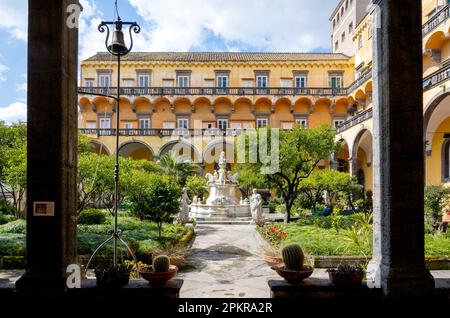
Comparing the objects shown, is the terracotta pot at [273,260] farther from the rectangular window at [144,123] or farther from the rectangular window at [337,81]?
the rectangular window at [337,81]

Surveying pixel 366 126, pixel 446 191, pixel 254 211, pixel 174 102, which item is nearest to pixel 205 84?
pixel 174 102

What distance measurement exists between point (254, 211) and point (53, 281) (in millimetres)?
14755

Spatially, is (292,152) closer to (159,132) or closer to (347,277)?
(347,277)

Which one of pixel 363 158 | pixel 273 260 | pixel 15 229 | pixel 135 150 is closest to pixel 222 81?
pixel 135 150

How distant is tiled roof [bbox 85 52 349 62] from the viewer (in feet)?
128

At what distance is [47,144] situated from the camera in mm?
4078

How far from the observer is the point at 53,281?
4.01 m

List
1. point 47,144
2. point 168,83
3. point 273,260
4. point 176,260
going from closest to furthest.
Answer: point 47,144
point 176,260
point 273,260
point 168,83

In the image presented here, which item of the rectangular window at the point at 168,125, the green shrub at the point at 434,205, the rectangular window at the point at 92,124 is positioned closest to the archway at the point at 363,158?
the green shrub at the point at 434,205

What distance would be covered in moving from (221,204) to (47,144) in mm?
17822

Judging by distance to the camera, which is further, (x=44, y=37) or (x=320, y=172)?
(x=320, y=172)

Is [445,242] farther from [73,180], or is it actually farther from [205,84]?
[205,84]

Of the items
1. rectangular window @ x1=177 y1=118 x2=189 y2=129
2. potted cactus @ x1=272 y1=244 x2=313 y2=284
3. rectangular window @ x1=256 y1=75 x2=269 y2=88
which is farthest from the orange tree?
rectangular window @ x1=256 y1=75 x2=269 y2=88

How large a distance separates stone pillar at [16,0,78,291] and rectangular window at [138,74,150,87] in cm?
3561
